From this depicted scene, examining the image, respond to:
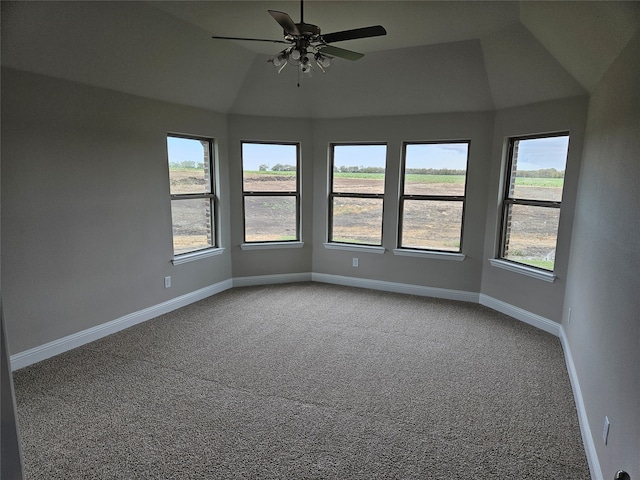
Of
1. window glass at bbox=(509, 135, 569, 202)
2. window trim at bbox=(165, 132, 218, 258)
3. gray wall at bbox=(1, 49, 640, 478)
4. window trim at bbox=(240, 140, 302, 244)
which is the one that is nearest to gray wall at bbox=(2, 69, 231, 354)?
gray wall at bbox=(1, 49, 640, 478)

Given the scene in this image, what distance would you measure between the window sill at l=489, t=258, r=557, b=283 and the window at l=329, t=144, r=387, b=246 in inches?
59.1

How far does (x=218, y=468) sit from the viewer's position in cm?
206

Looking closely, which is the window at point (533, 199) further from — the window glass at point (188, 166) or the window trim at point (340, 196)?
the window glass at point (188, 166)

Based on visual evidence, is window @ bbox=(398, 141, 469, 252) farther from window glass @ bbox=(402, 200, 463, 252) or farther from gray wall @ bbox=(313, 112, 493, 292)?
gray wall @ bbox=(313, 112, 493, 292)

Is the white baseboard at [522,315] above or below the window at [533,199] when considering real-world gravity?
below

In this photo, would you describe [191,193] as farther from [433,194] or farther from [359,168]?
[433,194]

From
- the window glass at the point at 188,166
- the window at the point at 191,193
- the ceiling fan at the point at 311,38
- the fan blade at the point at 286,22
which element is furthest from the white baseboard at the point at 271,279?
the fan blade at the point at 286,22

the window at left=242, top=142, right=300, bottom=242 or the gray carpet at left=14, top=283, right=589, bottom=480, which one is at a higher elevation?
the window at left=242, top=142, right=300, bottom=242

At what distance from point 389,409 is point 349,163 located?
11.3 feet

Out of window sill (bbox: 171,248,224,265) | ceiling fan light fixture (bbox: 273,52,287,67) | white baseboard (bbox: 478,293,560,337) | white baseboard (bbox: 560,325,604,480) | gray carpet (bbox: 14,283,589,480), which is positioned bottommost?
gray carpet (bbox: 14,283,589,480)

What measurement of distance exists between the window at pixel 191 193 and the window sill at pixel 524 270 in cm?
353

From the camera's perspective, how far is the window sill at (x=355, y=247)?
5203 millimetres

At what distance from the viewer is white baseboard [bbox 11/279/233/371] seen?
3086 millimetres

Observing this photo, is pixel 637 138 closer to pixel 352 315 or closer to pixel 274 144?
pixel 352 315
